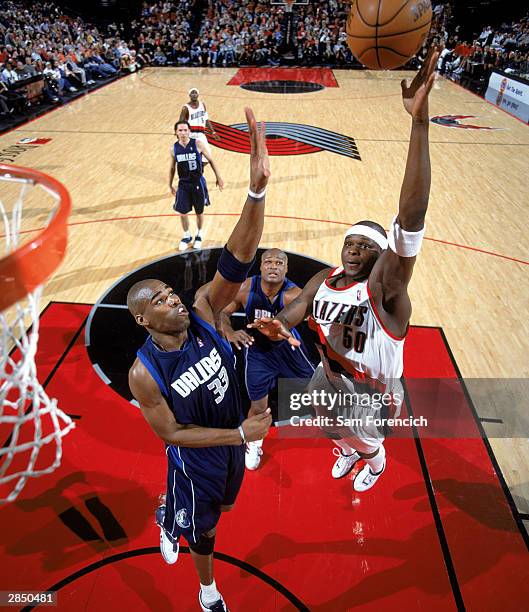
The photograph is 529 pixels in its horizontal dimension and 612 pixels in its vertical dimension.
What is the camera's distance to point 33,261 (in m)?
1.63

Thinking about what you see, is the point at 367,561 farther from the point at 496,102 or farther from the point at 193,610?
the point at 496,102

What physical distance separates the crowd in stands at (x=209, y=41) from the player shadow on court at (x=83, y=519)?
15199mm

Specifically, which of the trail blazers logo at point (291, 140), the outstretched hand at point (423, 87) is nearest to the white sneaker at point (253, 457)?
the outstretched hand at point (423, 87)

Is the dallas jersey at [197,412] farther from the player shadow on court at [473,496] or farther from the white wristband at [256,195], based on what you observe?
the player shadow on court at [473,496]

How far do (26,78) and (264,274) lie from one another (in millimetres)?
13950

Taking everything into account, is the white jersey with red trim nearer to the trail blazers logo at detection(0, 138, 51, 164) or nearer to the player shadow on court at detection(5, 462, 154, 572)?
the trail blazers logo at detection(0, 138, 51, 164)

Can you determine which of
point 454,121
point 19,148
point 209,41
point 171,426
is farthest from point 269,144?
point 209,41

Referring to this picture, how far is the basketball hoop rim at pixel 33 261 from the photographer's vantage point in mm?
1563

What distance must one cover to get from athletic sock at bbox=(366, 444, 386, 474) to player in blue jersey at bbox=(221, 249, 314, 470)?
33.6 inches

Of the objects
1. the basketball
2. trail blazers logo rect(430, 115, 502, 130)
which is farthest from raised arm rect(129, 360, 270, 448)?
trail blazers logo rect(430, 115, 502, 130)

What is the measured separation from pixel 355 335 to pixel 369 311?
0.22 m

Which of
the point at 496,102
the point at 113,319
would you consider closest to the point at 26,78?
the point at 113,319

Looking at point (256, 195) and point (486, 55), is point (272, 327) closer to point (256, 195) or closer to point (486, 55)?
point (256, 195)

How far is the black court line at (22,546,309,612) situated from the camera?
9.32 feet
